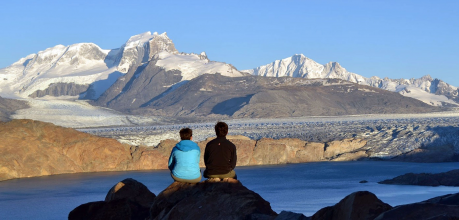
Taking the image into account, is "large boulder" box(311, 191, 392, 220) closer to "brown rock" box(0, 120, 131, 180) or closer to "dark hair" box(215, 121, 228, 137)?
"dark hair" box(215, 121, 228, 137)

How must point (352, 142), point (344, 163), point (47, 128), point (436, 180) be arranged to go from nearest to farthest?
point (436, 180) → point (47, 128) → point (344, 163) → point (352, 142)

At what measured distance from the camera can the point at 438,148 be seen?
6150 centimetres

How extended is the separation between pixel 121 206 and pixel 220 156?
3.73 metres

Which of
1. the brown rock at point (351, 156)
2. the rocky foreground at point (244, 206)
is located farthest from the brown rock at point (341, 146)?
the rocky foreground at point (244, 206)

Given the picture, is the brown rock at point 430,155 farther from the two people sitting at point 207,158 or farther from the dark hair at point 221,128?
the dark hair at point 221,128

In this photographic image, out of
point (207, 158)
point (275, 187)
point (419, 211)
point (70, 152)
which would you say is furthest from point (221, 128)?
point (70, 152)

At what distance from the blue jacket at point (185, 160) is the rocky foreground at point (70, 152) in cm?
3459

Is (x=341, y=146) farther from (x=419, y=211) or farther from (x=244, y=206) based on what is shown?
(x=419, y=211)

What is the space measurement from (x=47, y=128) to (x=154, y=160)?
8.67 m

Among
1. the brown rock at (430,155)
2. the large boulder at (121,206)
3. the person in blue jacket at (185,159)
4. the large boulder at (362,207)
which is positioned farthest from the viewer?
the brown rock at (430,155)

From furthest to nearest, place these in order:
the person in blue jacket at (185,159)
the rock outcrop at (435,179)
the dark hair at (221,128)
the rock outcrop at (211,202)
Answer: the rock outcrop at (435,179), the person in blue jacket at (185,159), the rock outcrop at (211,202), the dark hair at (221,128)

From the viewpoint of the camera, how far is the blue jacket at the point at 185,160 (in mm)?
10289

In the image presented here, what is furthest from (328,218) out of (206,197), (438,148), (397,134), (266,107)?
(266,107)

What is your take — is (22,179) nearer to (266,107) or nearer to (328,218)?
(328,218)
